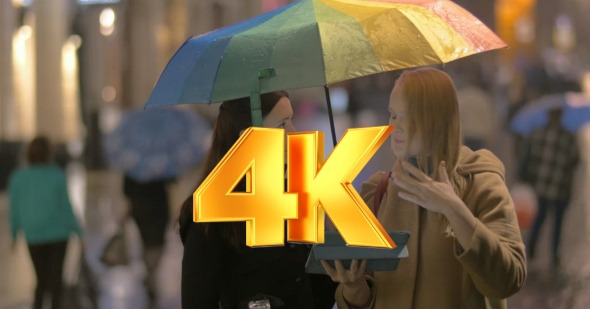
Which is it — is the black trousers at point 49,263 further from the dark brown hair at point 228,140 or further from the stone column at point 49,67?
the stone column at point 49,67

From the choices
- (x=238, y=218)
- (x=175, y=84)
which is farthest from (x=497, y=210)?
(x=175, y=84)

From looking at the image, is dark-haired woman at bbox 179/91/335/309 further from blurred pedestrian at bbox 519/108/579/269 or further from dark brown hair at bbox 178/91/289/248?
blurred pedestrian at bbox 519/108/579/269

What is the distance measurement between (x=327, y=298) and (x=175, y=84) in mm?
824

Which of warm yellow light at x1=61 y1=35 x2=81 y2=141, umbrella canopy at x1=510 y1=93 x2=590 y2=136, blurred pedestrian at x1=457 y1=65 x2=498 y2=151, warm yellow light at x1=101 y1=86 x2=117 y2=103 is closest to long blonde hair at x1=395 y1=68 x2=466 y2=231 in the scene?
blurred pedestrian at x1=457 y1=65 x2=498 y2=151

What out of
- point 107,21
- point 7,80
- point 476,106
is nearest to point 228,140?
point 476,106

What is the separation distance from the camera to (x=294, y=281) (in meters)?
3.44

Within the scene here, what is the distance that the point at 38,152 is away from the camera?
717 centimetres

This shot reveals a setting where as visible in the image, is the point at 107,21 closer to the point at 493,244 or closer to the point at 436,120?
the point at 436,120

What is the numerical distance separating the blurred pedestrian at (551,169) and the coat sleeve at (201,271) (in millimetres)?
4429

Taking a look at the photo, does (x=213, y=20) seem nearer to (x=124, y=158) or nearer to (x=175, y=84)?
(x=124, y=158)

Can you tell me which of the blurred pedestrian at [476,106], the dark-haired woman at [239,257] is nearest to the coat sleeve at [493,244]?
the dark-haired woman at [239,257]

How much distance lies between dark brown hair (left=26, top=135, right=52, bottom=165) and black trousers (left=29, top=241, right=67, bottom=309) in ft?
1.79

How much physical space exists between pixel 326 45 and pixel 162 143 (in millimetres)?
4427

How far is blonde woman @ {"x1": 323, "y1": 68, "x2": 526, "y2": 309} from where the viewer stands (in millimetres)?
2975
